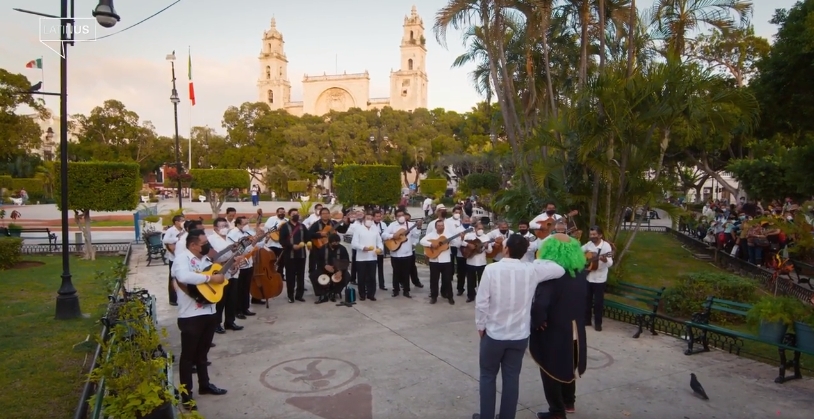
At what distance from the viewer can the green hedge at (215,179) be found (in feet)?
107

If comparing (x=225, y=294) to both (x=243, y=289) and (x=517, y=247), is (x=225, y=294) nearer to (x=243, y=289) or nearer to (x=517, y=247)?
(x=243, y=289)

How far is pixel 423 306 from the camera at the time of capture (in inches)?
397

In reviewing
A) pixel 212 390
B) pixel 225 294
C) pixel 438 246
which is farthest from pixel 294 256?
pixel 212 390

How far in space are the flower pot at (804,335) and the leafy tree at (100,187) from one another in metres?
16.2

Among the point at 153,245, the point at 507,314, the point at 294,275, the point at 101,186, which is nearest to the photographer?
the point at 507,314

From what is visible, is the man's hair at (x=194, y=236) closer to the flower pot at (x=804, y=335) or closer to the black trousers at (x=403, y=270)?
the black trousers at (x=403, y=270)

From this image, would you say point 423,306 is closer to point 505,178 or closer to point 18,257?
point 18,257

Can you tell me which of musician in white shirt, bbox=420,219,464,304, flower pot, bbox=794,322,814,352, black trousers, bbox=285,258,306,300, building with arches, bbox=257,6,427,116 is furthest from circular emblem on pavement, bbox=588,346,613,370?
building with arches, bbox=257,6,427,116

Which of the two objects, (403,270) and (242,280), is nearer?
(242,280)

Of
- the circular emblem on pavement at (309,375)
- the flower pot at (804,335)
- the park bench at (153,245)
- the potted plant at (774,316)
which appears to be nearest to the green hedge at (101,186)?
the park bench at (153,245)

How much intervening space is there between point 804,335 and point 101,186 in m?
16.5

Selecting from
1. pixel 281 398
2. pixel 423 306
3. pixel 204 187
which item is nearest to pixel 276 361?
pixel 281 398

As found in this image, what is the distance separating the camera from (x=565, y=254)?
4633 millimetres

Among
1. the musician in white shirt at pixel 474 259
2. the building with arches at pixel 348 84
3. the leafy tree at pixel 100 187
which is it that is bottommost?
the musician in white shirt at pixel 474 259
